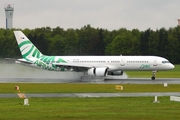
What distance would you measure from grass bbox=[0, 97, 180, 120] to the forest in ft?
329

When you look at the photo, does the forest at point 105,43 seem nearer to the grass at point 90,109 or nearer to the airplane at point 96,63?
the airplane at point 96,63

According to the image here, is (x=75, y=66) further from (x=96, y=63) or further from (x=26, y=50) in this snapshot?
(x=26, y=50)

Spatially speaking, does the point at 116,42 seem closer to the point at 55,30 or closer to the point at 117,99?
the point at 55,30

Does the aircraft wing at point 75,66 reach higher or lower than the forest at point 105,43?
lower

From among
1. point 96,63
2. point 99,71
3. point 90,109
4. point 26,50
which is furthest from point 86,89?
point 26,50

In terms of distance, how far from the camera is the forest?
452 ft

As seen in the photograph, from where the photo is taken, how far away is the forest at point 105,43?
138 m

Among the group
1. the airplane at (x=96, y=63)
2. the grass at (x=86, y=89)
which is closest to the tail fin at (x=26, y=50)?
the airplane at (x=96, y=63)

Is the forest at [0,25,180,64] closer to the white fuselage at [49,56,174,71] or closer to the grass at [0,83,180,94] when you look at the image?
the white fuselage at [49,56,174,71]

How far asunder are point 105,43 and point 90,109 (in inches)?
4644

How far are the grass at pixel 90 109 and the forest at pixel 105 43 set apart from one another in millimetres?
100321

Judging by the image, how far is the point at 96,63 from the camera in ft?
230

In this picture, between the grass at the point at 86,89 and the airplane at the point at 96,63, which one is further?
the airplane at the point at 96,63

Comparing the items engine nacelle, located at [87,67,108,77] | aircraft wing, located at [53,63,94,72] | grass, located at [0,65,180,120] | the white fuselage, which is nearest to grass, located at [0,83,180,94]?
grass, located at [0,65,180,120]
